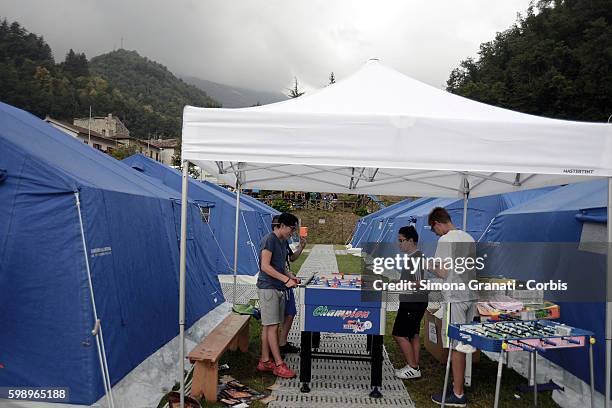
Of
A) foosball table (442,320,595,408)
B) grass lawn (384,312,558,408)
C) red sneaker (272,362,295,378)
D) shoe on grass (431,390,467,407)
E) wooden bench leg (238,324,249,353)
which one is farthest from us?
wooden bench leg (238,324,249,353)

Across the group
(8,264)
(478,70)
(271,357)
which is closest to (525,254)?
(271,357)

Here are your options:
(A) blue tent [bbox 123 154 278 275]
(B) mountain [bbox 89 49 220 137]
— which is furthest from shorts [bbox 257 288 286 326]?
(B) mountain [bbox 89 49 220 137]

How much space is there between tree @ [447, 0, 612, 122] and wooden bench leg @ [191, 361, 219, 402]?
32.1 meters

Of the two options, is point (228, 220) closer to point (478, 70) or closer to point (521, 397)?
point (521, 397)

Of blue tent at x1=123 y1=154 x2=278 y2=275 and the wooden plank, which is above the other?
blue tent at x1=123 y1=154 x2=278 y2=275

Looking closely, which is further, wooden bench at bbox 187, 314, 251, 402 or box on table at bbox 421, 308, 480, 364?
box on table at bbox 421, 308, 480, 364

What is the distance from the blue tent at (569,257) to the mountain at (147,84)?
97.3 metres

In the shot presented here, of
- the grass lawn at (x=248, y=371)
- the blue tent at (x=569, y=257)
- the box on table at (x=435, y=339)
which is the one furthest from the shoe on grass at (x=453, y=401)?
the grass lawn at (x=248, y=371)

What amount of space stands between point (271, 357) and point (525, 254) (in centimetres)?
323

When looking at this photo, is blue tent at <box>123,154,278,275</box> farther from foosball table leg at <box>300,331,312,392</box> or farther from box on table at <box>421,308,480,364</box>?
foosball table leg at <box>300,331,312,392</box>

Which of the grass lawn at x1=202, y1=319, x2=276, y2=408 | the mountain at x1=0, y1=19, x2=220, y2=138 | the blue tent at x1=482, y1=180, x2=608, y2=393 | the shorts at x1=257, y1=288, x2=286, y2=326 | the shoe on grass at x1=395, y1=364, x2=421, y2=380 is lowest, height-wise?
the grass lawn at x1=202, y1=319, x2=276, y2=408

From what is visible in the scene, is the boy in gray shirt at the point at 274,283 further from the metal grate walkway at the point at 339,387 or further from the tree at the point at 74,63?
the tree at the point at 74,63

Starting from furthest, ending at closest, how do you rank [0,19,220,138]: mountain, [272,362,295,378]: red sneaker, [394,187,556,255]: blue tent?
[0,19,220,138]: mountain, [394,187,556,255]: blue tent, [272,362,295,378]: red sneaker

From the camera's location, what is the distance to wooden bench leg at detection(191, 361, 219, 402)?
173 inches
